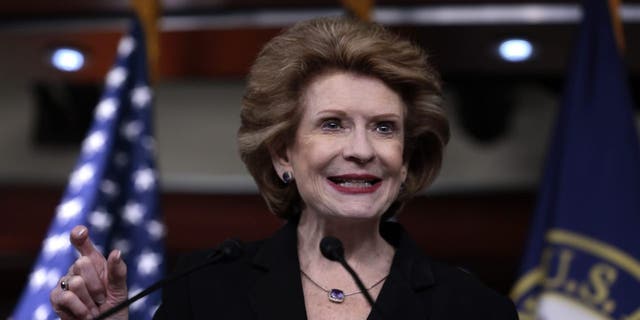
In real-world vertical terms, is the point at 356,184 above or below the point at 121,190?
below

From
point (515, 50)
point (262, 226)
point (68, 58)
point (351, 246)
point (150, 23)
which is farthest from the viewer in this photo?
point (262, 226)

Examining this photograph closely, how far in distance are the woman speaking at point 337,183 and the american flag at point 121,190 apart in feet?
2.68

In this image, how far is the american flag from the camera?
8.82ft

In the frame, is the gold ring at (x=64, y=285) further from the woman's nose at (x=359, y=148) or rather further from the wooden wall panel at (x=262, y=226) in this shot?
the wooden wall panel at (x=262, y=226)

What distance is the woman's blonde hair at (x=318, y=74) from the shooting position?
1819 millimetres

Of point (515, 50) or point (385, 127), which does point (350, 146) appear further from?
point (515, 50)

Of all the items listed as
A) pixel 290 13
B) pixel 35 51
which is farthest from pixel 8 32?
pixel 290 13

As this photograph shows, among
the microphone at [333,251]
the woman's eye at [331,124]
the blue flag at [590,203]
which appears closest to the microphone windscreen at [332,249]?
the microphone at [333,251]

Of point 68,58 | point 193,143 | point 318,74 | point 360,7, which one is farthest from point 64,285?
point 193,143

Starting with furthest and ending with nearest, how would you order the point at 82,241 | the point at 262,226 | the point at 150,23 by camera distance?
the point at 262,226, the point at 150,23, the point at 82,241

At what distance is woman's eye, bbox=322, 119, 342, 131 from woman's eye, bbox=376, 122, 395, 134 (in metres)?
0.07

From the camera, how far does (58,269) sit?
2553 mm

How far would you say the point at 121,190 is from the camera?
2.89 m

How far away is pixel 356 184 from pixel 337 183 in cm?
4
